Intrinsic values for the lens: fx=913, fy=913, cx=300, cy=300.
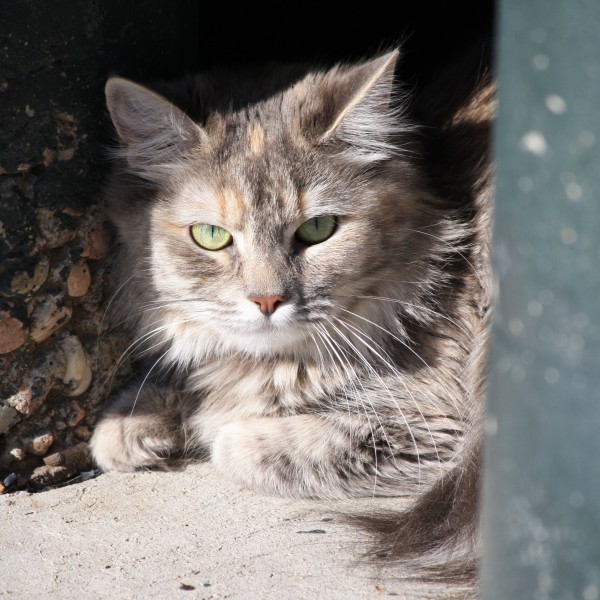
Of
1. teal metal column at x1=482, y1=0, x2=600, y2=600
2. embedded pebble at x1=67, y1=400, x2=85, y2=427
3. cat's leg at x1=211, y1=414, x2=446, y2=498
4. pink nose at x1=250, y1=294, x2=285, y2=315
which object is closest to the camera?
teal metal column at x1=482, y1=0, x2=600, y2=600

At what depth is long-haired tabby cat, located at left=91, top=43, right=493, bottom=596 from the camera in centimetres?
288

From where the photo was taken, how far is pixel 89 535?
2734mm

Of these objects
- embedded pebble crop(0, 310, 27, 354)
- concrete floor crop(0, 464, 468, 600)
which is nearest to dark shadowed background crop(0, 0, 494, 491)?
embedded pebble crop(0, 310, 27, 354)

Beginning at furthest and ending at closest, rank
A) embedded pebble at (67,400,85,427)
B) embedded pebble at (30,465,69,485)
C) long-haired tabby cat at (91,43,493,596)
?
embedded pebble at (67,400,85,427) → embedded pebble at (30,465,69,485) → long-haired tabby cat at (91,43,493,596)

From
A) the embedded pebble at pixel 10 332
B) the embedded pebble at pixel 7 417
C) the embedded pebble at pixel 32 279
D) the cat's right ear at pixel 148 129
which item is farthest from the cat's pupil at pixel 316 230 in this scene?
the embedded pebble at pixel 7 417

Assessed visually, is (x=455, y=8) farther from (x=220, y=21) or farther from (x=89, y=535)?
(x=89, y=535)

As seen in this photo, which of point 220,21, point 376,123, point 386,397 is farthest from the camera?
point 220,21

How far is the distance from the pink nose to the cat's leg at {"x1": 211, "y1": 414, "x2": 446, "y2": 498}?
503 millimetres

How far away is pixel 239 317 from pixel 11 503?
950mm

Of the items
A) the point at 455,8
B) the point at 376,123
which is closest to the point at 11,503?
the point at 376,123

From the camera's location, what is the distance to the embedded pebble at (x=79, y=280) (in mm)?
3098

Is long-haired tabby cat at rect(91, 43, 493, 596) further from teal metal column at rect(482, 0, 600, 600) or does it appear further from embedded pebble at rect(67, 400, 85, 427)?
teal metal column at rect(482, 0, 600, 600)

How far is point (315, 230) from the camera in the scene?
2936 millimetres

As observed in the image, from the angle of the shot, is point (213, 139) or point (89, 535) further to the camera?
point (213, 139)
